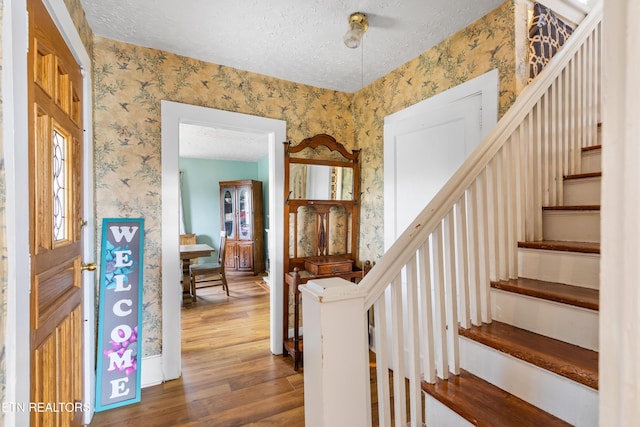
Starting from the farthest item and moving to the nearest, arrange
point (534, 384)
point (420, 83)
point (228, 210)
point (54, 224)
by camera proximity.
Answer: point (228, 210) → point (420, 83) → point (54, 224) → point (534, 384)

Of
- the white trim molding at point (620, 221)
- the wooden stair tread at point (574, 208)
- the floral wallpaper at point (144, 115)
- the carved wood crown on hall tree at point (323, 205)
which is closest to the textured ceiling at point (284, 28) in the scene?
the floral wallpaper at point (144, 115)

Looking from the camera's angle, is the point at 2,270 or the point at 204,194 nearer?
the point at 2,270

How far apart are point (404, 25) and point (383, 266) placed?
5.41 ft

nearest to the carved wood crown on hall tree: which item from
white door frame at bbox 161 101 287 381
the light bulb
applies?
white door frame at bbox 161 101 287 381

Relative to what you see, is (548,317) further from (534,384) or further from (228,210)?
(228,210)

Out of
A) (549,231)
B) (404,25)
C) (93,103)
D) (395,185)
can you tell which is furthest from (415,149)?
(93,103)

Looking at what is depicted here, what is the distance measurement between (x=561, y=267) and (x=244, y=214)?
5433 millimetres

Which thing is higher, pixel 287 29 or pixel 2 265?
pixel 287 29

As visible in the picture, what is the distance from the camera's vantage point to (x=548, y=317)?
130 cm

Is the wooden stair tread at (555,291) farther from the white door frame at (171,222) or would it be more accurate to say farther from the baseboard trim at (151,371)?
the baseboard trim at (151,371)

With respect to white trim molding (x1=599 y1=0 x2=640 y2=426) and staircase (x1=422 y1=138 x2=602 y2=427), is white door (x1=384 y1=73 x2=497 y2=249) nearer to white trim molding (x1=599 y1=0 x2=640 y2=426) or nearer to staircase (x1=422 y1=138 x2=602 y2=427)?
staircase (x1=422 y1=138 x2=602 y2=427)

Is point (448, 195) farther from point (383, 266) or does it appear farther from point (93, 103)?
point (93, 103)

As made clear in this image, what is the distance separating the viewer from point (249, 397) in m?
2.06

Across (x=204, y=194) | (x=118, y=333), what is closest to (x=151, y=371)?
(x=118, y=333)
